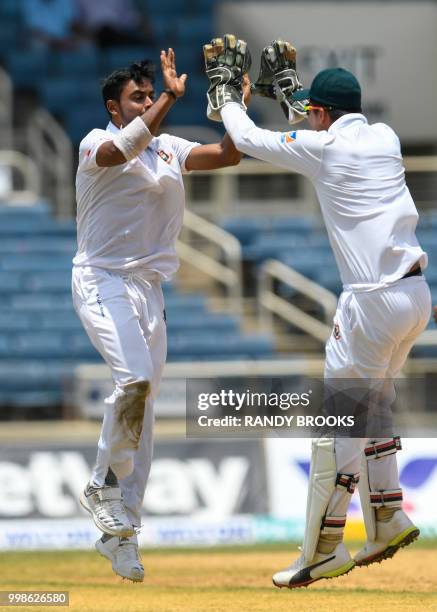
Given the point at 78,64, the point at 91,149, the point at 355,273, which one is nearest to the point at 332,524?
the point at 355,273

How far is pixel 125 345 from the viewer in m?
7.28

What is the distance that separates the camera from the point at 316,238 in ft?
52.2

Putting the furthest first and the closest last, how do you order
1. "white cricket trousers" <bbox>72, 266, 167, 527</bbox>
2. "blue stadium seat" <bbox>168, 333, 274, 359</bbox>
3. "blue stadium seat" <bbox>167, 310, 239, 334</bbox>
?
"blue stadium seat" <bbox>167, 310, 239, 334</bbox>
"blue stadium seat" <bbox>168, 333, 274, 359</bbox>
"white cricket trousers" <bbox>72, 266, 167, 527</bbox>

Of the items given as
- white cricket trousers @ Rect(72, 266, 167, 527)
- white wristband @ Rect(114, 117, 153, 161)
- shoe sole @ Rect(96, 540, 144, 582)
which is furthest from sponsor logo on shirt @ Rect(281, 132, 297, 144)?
shoe sole @ Rect(96, 540, 144, 582)

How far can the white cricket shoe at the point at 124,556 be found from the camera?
729 centimetres

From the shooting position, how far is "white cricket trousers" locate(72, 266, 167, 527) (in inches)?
287

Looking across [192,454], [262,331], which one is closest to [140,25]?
[262,331]

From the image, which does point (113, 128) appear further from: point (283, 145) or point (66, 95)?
point (66, 95)

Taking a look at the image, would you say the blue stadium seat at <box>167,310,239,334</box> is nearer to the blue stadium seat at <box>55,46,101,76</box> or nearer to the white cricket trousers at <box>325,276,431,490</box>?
the blue stadium seat at <box>55,46,101,76</box>

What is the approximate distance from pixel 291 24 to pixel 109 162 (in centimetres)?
1146

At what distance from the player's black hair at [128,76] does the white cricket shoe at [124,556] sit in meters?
2.45

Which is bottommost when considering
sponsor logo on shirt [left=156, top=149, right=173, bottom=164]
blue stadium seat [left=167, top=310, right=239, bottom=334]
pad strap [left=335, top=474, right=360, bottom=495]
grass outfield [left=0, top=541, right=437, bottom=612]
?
grass outfield [left=0, top=541, right=437, bottom=612]

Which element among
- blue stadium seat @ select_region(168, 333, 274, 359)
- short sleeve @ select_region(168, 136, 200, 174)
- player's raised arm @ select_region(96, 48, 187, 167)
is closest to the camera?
player's raised arm @ select_region(96, 48, 187, 167)

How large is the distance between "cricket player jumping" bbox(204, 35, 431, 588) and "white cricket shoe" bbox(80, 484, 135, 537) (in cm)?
88
